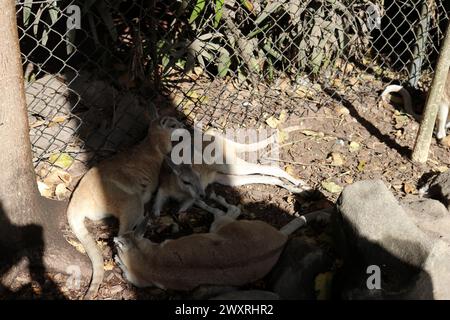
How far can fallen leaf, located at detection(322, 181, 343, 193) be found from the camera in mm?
4637

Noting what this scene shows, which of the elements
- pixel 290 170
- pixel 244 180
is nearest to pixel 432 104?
pixel 290 170

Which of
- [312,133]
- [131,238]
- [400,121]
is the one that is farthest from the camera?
[400,121]

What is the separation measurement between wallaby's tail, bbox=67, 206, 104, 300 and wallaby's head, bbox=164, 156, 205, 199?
743 millimetres

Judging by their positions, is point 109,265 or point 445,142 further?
point 445,142

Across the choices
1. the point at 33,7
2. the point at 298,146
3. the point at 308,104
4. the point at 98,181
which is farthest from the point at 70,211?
the point at 308,104

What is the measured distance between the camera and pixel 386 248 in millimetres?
3312

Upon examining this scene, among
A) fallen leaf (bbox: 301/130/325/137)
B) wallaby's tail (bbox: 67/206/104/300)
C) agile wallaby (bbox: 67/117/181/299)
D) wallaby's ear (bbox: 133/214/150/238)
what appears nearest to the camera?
wallaby's tail (bbox: 67/206/104/300)

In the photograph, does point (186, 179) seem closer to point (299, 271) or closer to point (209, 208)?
point (209, 208)

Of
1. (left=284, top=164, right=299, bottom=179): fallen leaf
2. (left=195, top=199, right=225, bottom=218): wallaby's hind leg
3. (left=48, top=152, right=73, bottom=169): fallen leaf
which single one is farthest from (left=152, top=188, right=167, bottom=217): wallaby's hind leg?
(left=284, top=164, right=299, bottom=179): fallen leaf

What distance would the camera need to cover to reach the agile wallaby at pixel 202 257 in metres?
3.60

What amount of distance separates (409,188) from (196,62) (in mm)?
2184

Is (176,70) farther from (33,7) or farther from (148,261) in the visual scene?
(148,261)

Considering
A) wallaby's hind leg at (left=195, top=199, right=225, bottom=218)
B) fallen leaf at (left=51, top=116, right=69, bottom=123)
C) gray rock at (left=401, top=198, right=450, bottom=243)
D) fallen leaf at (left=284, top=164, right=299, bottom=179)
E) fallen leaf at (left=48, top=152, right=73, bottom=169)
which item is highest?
gray rock at (left=401, top=198, right=450, bottom=243)

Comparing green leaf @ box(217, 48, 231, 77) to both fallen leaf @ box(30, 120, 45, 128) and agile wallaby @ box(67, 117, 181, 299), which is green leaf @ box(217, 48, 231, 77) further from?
fallen leaf @ box(30, 120, 45, 128)
